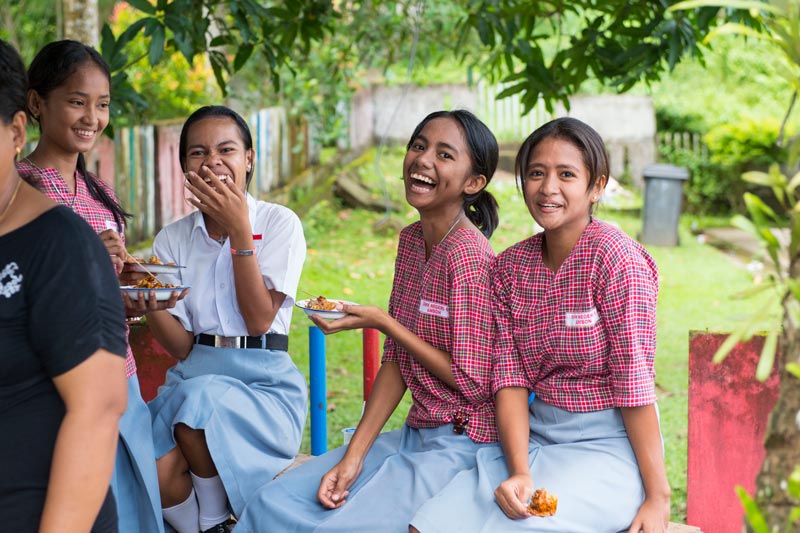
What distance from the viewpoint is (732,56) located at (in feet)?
48.0

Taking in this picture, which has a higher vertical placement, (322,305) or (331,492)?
(322,305)

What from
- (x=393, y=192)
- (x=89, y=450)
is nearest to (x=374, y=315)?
(x=89, y=450)

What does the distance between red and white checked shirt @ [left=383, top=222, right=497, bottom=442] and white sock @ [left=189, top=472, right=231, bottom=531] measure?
0.64 metres

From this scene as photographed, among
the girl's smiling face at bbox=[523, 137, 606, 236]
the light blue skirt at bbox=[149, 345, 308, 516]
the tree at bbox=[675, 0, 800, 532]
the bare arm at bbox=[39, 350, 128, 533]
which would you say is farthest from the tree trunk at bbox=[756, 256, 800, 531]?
the light blue skirt at bbox=[149, 345, 308, 516]

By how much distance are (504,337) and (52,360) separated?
1420 millimetres

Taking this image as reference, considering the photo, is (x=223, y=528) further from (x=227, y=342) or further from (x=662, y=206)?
(x=662, y=206)

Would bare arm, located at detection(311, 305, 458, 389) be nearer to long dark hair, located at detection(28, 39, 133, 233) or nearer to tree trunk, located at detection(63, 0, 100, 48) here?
long dark hair, located at detection(28, 39, 133, 233)

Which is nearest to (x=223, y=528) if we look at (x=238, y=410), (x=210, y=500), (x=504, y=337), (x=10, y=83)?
(x=210, y=500)

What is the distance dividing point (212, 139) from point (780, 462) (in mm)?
2213

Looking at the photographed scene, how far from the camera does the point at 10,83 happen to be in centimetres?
171

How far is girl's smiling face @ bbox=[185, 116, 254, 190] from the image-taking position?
312cm

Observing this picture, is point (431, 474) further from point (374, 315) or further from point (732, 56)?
point (732, 56)

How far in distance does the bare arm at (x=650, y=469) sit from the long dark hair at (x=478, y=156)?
0.79 meters

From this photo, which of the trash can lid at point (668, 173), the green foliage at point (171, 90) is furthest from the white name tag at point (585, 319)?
the trash can lid at point (668, 173)
